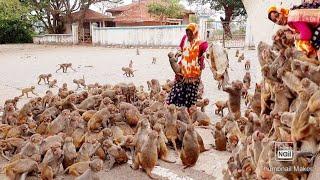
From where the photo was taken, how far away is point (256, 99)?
12.4ft

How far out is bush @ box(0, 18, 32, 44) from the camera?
37719mm

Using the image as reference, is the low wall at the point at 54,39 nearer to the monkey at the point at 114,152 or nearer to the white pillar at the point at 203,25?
the white pillar at the point at 203,25

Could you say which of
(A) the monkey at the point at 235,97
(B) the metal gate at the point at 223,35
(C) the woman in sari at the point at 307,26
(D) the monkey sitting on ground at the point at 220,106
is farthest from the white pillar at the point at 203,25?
(C) the woman in sari at the point at 307,26

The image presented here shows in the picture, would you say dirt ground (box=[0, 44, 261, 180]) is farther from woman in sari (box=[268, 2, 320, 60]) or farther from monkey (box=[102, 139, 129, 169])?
woman in sari (box=[268, 2, 320, 60])

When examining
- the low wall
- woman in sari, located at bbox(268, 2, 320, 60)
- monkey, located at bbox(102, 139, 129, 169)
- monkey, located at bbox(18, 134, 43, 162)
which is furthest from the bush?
woman in sari, located at bbox(268, 2, 320, 60)

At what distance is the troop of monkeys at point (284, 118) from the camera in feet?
8.13

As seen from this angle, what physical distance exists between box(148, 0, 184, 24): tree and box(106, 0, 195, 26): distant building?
465mm

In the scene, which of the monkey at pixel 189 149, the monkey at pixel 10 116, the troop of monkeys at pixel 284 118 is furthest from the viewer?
the monkey at pixel 10 116

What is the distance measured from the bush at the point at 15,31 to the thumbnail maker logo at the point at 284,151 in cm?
3785

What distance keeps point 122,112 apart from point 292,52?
157 inches

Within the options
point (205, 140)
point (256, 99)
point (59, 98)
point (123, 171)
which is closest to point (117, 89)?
point (59, 98)

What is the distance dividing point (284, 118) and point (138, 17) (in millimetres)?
35949

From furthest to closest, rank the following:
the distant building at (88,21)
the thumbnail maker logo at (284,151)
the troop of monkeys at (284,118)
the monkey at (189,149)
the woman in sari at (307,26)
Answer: the distant building at (88,21) → the monkey at (189,149) → the woman in sari at (307,26) → the thumbnail maker logo at (284,151) → the troop of monkeys at (284,118)

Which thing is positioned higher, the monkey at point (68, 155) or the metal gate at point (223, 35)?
the metal gate at point (223, 35)
